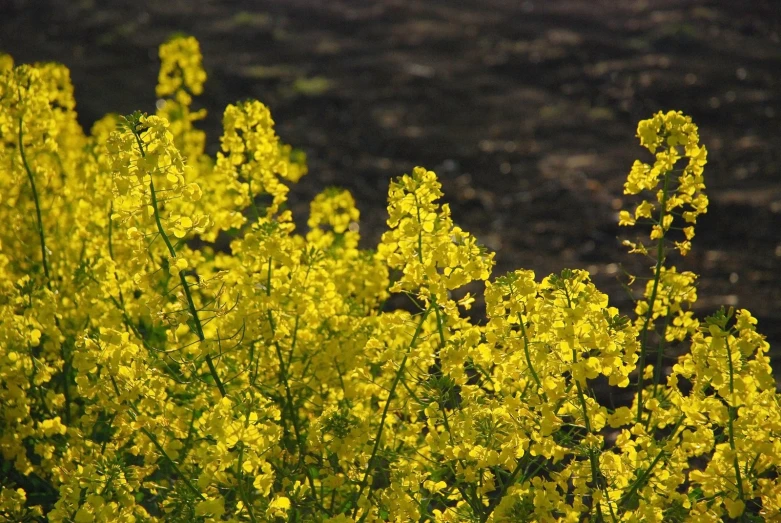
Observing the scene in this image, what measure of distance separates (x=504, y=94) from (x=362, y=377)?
7912mm

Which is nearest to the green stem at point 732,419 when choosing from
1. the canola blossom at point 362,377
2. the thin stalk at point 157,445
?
the canola blossom at point 362,377

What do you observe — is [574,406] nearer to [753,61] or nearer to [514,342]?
[514,342]

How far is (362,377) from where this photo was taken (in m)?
3.08

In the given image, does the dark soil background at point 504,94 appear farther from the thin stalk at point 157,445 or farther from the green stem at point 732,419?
the thin stalk at point 157,445

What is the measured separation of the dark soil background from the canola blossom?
10.6 feet

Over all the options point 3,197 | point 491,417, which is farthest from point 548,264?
point 491,417

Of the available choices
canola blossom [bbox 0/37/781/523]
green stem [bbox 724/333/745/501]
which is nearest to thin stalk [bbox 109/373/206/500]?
canola blossom [bbox 0/37/781/523]

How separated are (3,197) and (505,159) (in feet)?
18.4

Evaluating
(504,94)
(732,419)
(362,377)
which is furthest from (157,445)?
(504,94)

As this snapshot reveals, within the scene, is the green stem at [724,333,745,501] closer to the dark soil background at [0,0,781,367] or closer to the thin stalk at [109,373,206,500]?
the thin stalk at [109,373,206,500]

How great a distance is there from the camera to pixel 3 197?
13.4 ft

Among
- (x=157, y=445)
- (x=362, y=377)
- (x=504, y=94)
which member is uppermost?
(x=504, y=94)

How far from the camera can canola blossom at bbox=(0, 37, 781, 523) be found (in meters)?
2.44

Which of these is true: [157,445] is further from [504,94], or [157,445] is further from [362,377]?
[504,94]
